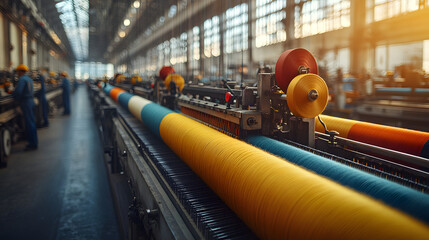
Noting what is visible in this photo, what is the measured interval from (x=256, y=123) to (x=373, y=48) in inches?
567

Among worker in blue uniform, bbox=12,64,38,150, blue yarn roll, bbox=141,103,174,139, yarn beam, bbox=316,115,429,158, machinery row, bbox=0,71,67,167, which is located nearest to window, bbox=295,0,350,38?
machinery row, bbox=0,71,67,167

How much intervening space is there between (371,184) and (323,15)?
1614cm

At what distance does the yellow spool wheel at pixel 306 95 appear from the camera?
5.88 ft

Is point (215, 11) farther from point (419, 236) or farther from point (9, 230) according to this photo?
point (419, 236)

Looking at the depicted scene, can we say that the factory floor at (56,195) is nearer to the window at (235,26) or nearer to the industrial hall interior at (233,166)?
the industrial hall interior at (233,166)

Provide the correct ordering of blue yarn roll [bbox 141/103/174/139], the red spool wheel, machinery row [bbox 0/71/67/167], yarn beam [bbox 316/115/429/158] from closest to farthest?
yarn beam [bbox 316/115/429/158] < the red spool wheel < blue yarn roll [bbox 141/103/174/139] < machinery row [bbox 0/71/67/167]

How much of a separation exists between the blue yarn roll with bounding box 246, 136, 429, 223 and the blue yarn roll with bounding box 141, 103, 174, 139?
1361 millimetres

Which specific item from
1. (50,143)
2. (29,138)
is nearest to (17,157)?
(29,138)

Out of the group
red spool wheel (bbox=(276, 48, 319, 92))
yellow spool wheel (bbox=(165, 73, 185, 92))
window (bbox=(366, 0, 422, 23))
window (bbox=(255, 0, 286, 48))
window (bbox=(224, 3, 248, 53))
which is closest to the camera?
red spool wheel (bbox=(276, 48, 319, 92))

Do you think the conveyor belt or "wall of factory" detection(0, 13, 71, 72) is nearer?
the conveyor belt

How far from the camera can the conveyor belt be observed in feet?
4.57

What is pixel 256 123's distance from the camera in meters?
2.08

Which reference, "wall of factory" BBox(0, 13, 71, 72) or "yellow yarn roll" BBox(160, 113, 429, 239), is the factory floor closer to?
"yellow yarn roll" BBox(160, 113, 429, 239)

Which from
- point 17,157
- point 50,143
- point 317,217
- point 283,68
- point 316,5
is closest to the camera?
point 317,217
